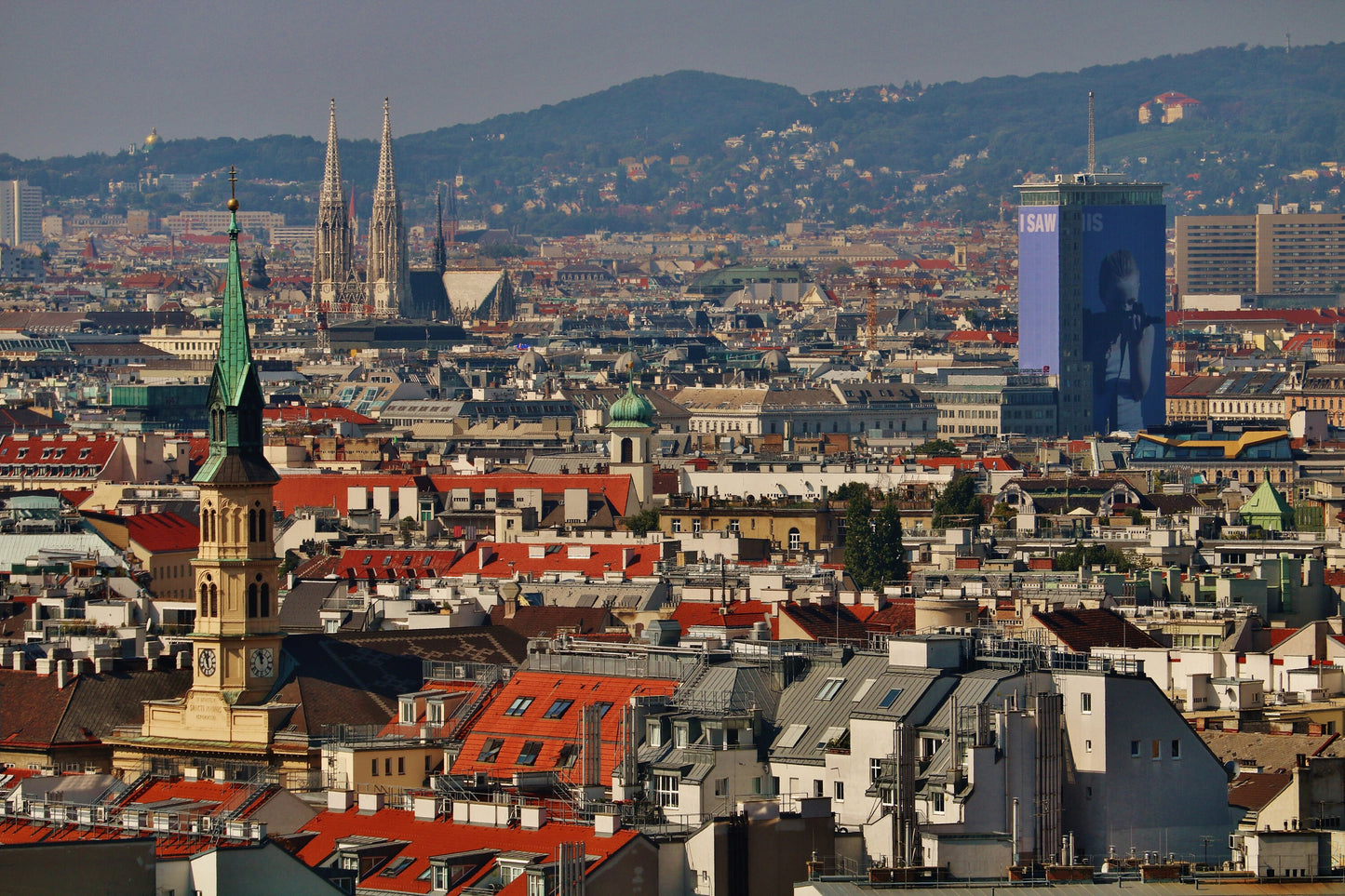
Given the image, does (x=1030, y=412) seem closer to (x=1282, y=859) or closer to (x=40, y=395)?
(x=40, y=395)

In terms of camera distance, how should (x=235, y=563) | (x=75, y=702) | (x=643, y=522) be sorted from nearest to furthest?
(x=235, y=563), (x=75, y=702), (x=643, y=522)

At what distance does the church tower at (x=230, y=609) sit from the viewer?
1790 inches

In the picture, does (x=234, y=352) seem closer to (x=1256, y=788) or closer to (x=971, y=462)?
(x=1256, y=788)

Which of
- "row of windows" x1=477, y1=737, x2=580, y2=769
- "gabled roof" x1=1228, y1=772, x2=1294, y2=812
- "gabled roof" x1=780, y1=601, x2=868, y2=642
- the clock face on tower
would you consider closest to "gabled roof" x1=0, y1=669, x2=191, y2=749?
the clock face on tower

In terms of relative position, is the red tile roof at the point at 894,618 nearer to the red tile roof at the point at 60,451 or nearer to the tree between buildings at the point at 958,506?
the tree between buildings at the point at 958,506

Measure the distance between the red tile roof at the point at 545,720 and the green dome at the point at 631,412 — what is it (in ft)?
262

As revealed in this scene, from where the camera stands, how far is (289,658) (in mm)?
46938

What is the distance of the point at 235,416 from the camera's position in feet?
154

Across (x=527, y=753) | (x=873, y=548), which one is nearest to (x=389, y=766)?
(x=527, y=753)

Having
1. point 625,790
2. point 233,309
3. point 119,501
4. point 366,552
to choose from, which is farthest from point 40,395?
point 625,790

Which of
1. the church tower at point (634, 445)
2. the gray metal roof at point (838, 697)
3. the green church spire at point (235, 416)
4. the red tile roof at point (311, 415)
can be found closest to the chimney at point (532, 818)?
the gray metal roof at point (838, 697)

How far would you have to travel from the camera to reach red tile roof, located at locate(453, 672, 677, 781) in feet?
125

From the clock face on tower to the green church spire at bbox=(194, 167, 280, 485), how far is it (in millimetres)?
2047

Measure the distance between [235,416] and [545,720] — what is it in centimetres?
899
